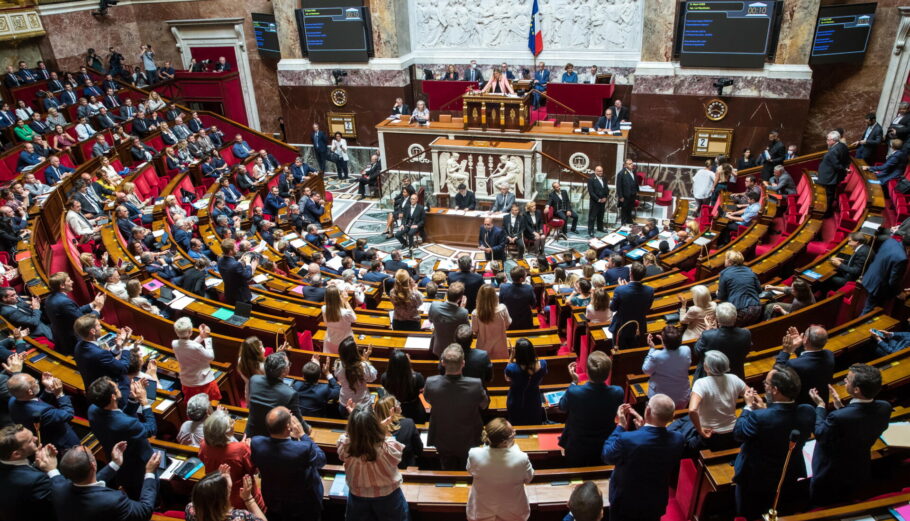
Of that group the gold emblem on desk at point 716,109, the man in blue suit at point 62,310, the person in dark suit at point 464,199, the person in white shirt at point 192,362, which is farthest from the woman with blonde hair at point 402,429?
the gold emblem on desk at point 716,109

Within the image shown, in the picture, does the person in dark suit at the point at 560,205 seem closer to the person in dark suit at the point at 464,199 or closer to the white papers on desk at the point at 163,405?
the person in dark suit at the point at 464,199

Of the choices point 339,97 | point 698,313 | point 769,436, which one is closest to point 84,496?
point 769,436

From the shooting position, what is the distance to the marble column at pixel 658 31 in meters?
13.9

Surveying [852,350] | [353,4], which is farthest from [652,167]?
[852,350]

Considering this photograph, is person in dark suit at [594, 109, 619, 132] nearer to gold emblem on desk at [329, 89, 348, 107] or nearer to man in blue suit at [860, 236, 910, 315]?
gold emblem on desk at [329, 89, 348, 107]

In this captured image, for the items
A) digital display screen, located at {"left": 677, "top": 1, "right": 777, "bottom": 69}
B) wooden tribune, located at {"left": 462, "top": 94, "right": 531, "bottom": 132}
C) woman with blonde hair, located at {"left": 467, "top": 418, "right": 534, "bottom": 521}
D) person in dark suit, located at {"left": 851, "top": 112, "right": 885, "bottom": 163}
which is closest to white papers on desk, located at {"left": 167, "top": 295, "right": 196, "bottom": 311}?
woman with blonde hair, located at {"left": 467, "top": 418, "right": 534, "bottom": 521}

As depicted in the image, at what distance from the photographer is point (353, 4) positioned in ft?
52.9

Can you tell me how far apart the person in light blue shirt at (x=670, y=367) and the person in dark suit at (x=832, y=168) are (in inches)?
250

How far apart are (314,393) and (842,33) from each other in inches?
548

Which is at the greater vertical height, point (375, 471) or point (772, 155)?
point (375, 471)

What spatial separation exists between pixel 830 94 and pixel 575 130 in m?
5.94

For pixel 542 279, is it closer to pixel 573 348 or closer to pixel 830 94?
pixel 573 348

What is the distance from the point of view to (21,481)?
3.42m

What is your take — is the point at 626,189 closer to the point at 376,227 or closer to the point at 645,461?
the point at 376,227
